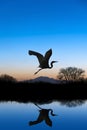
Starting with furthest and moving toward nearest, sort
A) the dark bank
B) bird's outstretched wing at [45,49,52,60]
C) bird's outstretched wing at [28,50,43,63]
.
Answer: the dark bank
bird's outstretched wing at [45,49,52,60]
bird's outstretched wing at [28,50,43,63]

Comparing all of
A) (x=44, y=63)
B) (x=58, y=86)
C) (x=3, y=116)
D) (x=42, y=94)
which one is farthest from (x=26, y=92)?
(x=3, y=116)

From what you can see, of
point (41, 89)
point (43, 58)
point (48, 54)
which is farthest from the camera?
point (41, 89)

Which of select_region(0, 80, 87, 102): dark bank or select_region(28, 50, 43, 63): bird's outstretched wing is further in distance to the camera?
select_region(0, 80, 87, 102): dark bank

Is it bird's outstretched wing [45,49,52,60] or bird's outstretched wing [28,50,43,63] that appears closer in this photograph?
bird's outstretched wing [28,50,43,63]

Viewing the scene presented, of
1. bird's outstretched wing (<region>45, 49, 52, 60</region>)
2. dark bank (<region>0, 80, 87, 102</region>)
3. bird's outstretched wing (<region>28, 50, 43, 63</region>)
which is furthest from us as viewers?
dark bank (<region>0, 80, 87, 102</region>)

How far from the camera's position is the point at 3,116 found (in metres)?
12.2

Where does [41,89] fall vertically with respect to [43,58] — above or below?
above

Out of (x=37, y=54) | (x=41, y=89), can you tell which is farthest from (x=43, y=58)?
(x=41, y=89)

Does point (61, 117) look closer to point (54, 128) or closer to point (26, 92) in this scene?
point (54, 128)

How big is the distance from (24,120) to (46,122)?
868mm

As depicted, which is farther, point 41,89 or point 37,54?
point 41,89

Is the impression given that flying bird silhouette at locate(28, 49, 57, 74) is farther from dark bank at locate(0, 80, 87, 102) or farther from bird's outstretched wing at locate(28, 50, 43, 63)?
dark bank at locate(0, 80, 87, 102)

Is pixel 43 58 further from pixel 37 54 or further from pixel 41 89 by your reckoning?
pixel 41 89

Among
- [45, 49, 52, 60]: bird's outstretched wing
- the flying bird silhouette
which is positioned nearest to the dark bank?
the flying bird silhouette
